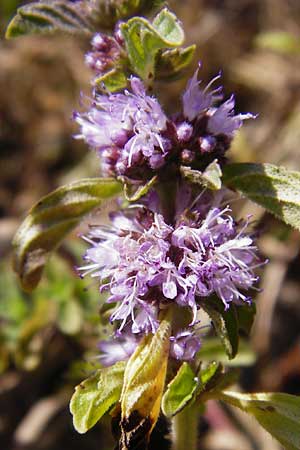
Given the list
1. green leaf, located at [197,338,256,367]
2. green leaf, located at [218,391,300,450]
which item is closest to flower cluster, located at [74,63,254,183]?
green leaf, located at [218,391,300,450]

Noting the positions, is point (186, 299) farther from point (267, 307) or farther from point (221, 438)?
point (267, 307)

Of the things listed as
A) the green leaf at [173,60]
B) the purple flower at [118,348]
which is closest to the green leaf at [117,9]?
the green leaf at [173,60]

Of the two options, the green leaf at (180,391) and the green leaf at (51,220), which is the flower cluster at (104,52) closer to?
the green leaf at (51,220)

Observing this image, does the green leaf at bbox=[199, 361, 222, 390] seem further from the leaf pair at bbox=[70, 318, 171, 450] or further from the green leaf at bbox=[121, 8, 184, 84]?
the green leaf at bbox=[121, 8, 184, 84]

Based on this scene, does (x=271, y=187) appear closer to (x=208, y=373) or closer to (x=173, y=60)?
(x=173, y=60)

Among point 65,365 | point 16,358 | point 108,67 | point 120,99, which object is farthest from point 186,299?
point 65,365

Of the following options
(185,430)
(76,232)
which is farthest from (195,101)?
(76,232)
